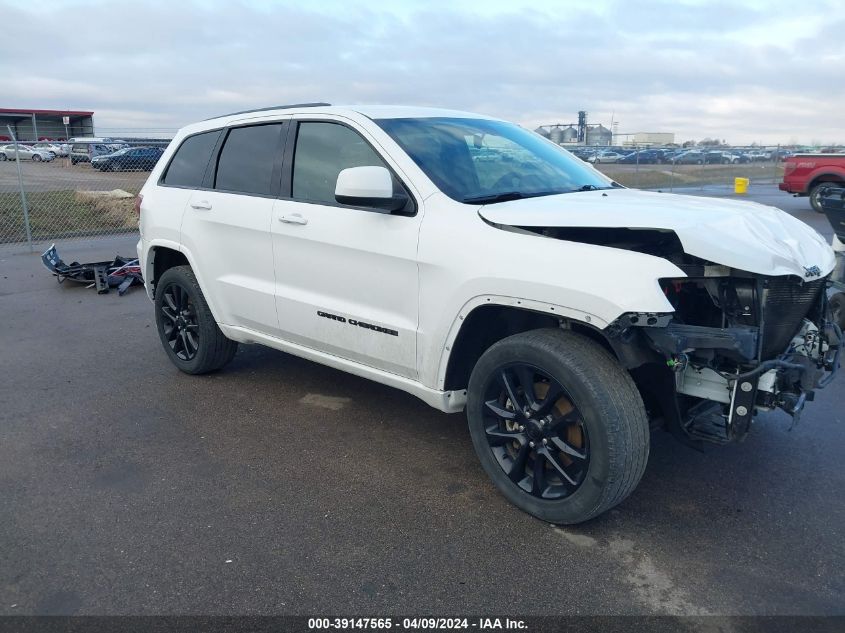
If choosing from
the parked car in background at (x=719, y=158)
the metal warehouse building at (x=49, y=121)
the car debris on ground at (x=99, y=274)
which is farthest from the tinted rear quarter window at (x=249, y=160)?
the parked car in background at (x=719, y=158)

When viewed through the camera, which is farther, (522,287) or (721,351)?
(522,287)

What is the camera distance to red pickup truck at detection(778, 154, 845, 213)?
54.1 feet

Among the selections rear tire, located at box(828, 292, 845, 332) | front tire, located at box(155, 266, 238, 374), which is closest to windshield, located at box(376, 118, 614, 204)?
front tire, located at box(155, 266, 238, 374)

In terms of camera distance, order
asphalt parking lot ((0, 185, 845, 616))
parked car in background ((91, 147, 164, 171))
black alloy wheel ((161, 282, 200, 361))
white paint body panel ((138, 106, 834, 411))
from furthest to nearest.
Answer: parked car in background ((91, 147, 164, 171))
black alloy wheel ((161, 282, 200, 361))
white paint body panel ((138, 106, 834, 411))
asphalt parking lot ((0, 185, 845, 616))

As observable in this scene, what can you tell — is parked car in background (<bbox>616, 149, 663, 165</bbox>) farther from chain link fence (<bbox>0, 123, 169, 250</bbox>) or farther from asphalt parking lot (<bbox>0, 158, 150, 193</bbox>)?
asphalt parking lot (<bbox>0, 158, 150, 193</bbox>)

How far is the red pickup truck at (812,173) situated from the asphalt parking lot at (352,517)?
13113 mm

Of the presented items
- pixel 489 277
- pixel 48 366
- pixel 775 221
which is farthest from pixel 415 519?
pixel 48 366

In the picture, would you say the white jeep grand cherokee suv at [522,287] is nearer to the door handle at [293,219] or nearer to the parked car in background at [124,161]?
the door handle at [293,219]

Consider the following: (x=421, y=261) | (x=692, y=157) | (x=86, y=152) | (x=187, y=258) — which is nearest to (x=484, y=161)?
(x=421, y=261)

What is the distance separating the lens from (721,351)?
10.3ft

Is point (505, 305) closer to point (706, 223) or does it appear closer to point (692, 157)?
point (706, 223)

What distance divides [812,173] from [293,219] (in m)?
15.8

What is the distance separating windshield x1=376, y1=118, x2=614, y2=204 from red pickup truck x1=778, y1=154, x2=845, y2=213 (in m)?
14.0

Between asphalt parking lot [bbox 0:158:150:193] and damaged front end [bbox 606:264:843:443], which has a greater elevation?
asphalt parking lot [bbox 0:158:150:193]
